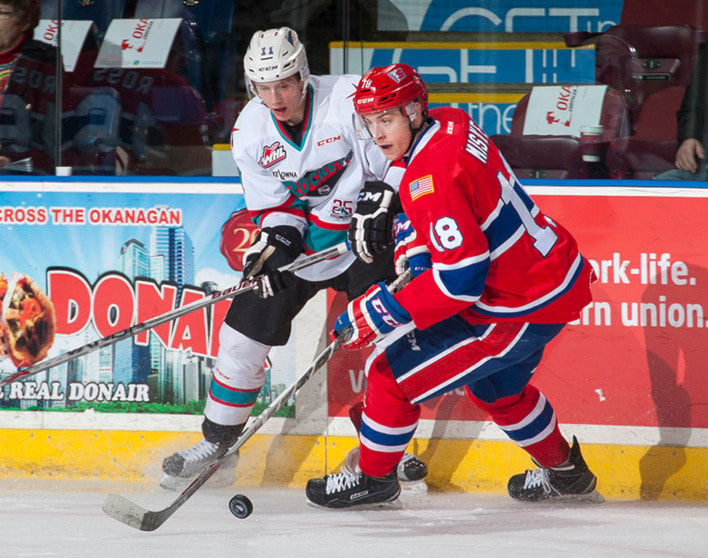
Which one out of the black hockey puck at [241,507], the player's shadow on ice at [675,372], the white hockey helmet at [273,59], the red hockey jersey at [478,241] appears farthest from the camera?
the player's shadow on ice at [675,372]

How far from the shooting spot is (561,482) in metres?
3.23

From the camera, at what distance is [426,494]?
3453mm

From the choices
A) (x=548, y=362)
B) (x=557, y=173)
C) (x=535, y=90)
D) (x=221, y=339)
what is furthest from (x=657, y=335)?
(x=221, y=339)

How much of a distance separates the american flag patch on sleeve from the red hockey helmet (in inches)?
8.5

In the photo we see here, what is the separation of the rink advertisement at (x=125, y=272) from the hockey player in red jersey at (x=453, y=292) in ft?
2.36

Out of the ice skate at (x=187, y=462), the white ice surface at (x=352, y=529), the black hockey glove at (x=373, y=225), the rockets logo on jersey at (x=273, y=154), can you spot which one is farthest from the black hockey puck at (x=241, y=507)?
the rockets logo on jersey at (x=273, y=154)

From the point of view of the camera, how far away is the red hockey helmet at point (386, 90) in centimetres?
276

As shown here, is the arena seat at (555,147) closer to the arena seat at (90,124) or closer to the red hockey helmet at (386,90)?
the red hockey helmet at (386,90)

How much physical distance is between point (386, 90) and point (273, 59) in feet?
1.47

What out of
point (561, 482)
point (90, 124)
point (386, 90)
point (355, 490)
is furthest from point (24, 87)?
point (561, 482)

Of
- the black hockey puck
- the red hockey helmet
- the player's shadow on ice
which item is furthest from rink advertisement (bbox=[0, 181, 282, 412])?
the player's shadow on ice

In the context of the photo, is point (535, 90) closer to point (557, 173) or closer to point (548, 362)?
point (557, 173)

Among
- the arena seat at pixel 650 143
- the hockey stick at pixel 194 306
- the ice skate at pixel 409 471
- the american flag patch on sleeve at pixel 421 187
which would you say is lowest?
the ice skate at pixel 409 471

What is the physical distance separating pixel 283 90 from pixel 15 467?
159 cm
